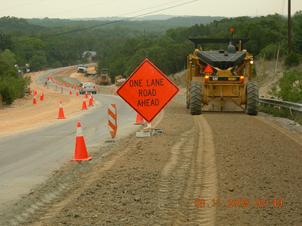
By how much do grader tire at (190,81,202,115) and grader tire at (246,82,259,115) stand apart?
1.85 metres

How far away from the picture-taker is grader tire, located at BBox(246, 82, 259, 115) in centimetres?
2331

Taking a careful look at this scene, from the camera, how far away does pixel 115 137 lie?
1745cm

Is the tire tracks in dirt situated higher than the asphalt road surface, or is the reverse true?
the tire tracks in dirt

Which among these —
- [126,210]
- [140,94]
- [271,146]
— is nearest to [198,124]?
[140,94]

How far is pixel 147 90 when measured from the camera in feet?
50.3

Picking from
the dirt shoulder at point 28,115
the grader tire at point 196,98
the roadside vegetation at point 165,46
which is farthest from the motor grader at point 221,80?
the roadside vegetation at point 165,46

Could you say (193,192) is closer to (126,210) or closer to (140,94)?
(126,210)

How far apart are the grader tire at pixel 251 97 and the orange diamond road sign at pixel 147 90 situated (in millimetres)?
8550

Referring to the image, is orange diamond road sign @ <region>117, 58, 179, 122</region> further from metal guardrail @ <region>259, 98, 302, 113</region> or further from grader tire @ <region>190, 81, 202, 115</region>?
grader tire @ <region>190, 81, 202, 115</region>

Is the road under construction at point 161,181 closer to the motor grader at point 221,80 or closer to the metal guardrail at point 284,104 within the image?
the metal guardrail at point 284,104

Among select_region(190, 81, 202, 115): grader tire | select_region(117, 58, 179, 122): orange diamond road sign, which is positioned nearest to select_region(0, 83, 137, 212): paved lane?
select_region(117, 58, 179, 122): orange diamond road sign

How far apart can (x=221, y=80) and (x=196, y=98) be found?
126 cm
